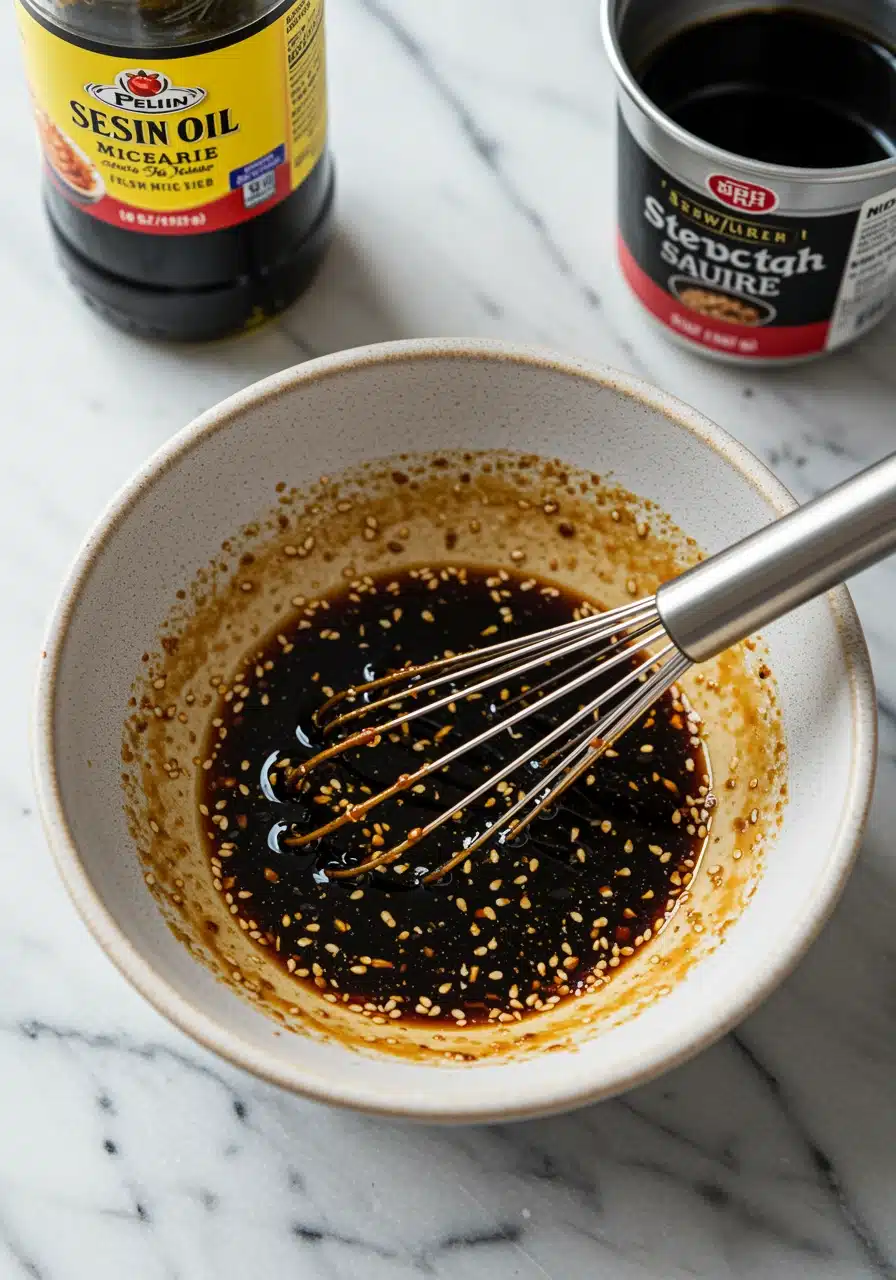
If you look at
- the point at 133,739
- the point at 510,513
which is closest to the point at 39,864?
the point at 133,739

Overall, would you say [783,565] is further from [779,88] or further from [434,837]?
[779,88]

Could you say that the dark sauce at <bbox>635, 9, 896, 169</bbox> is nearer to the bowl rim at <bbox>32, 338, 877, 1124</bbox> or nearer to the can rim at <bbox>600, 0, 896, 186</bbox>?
the can rim at <bbox>600, 0, 896, 186</bbox>

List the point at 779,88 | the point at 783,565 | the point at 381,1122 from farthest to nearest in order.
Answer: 1. the point at 779,88
2. the point at 381,1122
3. the point at 783,565

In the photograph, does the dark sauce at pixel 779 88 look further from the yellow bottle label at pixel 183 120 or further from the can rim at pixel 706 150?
the yellow bottle label at pixel 183 120

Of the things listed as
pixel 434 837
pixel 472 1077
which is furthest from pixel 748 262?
pixel 472 1077

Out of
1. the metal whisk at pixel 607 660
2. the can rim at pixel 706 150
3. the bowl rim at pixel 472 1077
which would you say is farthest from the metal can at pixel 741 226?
the metal whisk at pixel 607 660

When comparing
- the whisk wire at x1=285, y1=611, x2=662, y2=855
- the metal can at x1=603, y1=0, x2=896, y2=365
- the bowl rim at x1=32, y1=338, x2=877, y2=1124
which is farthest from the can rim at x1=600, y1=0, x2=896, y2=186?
the whisk wire at x1=285, y1=611, x2=662, y2=855

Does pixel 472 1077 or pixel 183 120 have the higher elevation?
pixel 183 120
